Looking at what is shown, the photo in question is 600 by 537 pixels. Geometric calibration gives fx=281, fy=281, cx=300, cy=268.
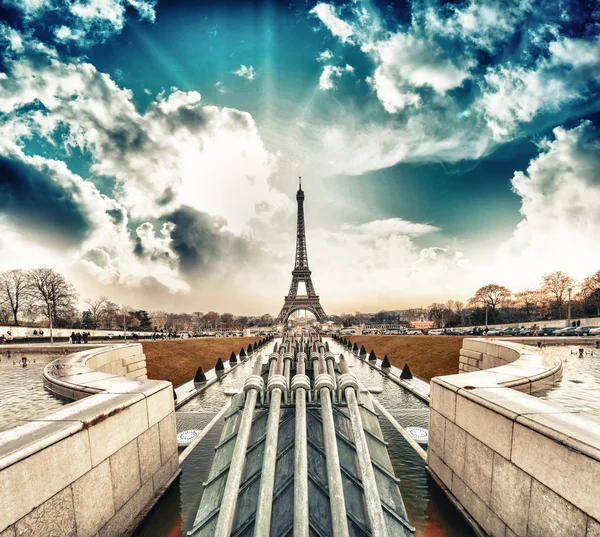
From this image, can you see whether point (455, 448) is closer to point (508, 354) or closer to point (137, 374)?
point (508, 354)

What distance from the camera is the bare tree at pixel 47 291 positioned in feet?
181

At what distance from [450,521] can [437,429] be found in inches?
64.3

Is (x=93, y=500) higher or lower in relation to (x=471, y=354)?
higher

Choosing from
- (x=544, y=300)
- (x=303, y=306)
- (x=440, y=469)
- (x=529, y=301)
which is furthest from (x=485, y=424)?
(x=529, y=301)

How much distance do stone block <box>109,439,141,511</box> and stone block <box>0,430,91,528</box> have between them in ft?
2.25

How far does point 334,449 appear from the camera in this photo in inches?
143

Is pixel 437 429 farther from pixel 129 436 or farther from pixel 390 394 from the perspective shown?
pixel 390 394

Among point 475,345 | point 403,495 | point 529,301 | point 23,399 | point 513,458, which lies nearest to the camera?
point 513,458

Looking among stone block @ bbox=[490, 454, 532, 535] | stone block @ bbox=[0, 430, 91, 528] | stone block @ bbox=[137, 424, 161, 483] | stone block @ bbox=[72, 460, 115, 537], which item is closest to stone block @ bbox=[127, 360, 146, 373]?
stone block @ bbox=[137, 424, 161, 483]

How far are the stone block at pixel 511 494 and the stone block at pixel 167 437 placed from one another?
6476mm

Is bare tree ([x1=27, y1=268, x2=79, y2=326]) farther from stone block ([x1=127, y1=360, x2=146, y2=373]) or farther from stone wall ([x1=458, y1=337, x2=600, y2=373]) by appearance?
stone wall ([x1=458, y1=337, x2=600, y2=373])

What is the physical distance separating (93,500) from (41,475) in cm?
118

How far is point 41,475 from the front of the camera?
355 centimetres

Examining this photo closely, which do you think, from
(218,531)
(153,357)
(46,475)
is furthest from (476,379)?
(153,357)
